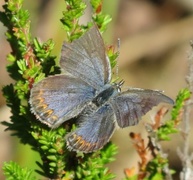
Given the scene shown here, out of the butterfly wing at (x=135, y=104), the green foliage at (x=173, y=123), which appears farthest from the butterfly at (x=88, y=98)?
the green foliage at (x=173, y=123)

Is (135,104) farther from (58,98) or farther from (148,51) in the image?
(148,51)

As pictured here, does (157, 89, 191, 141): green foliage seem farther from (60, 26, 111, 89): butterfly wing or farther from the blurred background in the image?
the blurred background

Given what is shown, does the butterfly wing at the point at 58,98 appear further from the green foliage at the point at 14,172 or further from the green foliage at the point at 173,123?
the green foliage at the point at 173,123

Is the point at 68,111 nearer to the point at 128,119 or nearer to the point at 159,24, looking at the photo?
the point at 128,119

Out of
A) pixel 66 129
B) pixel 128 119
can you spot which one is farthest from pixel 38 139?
pixel 128 119

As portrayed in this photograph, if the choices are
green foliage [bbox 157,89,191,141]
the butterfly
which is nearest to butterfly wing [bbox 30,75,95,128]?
the butterfly

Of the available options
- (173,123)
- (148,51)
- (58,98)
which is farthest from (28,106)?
(148,51)
